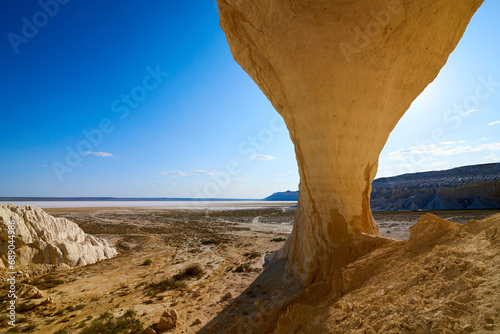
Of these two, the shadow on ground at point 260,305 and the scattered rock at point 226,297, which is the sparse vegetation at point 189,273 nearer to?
the scattered rock at point 226,297

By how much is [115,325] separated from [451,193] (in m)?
40.8

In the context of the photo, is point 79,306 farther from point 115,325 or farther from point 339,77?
point 339,77

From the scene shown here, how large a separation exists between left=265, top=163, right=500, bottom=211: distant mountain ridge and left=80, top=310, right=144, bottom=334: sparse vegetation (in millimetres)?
38395

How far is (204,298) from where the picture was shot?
6.55 m

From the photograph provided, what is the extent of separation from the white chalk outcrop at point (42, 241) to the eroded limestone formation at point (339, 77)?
10414 mm

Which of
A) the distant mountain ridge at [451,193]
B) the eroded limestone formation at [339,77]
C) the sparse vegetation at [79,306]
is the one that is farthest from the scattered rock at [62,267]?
the distant mountain ridge at [451,193]

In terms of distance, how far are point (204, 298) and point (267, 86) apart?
6.73m

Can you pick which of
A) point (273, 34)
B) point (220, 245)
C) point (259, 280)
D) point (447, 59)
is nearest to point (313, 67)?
point (273, 34)

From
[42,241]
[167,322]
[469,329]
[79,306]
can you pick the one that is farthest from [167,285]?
[469,329]

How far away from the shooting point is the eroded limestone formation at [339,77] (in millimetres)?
4910

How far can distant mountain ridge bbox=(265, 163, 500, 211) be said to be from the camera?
28.4 meters

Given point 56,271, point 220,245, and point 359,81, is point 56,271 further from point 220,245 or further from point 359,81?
point 359,81

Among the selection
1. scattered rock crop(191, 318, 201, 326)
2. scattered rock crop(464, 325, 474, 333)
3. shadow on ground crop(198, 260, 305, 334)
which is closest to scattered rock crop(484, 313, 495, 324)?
scattered rock crop(464, 325, 474, 333)

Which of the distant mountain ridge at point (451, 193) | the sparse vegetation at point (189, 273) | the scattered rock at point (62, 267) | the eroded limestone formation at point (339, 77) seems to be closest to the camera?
the eroded limestone formation at point (339, 77)
